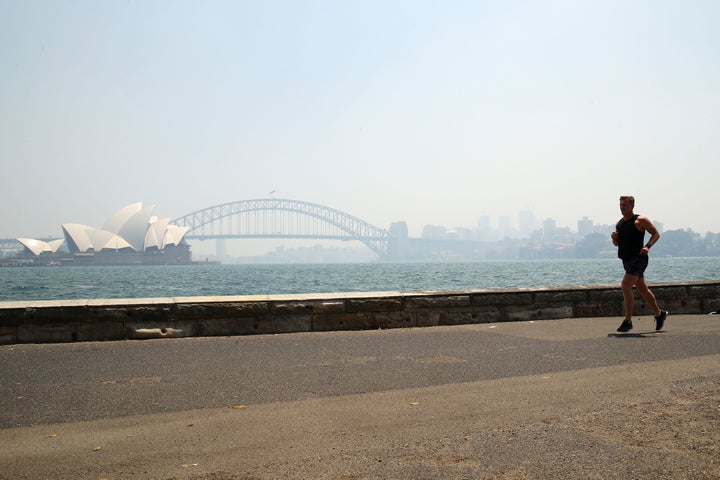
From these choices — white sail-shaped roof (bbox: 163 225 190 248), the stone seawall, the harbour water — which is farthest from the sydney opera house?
the stone seawall

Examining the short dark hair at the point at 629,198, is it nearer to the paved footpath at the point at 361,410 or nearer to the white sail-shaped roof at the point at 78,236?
the paved footpath at the point at 361,410

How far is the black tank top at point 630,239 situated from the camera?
22.9 feet

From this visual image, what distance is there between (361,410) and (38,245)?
13829 centimetres

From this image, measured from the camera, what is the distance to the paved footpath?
8.88 feet

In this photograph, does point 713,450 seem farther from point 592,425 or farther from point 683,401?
point 683,401

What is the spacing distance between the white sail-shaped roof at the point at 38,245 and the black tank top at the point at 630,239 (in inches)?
5263

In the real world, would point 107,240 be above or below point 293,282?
above

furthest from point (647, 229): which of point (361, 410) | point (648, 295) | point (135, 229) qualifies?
point (135, 229)

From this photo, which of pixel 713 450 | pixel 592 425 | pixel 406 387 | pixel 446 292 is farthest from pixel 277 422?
pixel 446 292

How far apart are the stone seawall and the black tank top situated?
111 centimetres

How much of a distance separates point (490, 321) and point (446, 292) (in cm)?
63

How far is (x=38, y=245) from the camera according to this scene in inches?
5020

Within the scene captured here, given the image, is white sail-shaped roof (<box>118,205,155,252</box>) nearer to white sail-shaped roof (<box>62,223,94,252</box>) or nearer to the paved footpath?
white sail-shaped roof (<box>62,223,94,252</box>)

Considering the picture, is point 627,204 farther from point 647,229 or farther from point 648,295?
point 648,295
